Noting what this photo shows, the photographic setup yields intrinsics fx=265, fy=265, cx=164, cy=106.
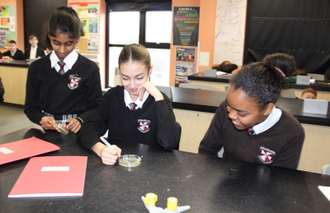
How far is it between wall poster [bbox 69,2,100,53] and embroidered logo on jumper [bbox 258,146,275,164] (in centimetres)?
546

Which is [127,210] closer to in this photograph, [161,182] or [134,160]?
[161,182]

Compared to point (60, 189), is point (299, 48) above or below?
above

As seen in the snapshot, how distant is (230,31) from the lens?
4762mm

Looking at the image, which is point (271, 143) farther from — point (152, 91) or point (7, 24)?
point (7, 24)

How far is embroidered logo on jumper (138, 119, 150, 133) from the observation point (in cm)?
124

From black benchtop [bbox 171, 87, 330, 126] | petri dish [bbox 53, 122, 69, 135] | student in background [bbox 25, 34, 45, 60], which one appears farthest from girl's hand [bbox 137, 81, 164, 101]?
student in background [bbox 25, 34, 45, 60]

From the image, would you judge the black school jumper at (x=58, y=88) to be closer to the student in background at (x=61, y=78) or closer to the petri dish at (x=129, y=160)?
the student in background at (x=61, y=78)

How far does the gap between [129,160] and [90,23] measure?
567 centimetres

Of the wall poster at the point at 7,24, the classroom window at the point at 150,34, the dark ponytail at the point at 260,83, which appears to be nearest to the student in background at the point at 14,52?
the wall poster at the point at 7,24

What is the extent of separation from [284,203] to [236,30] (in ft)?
14.7

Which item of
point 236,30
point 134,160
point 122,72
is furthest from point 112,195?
point 236,30

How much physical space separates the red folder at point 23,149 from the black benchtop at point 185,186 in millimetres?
25

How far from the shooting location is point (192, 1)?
4969 millimetres

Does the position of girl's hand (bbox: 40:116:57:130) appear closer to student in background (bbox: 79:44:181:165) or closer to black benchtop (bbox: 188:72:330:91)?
student in background (bbox: 79:44:181:165)
